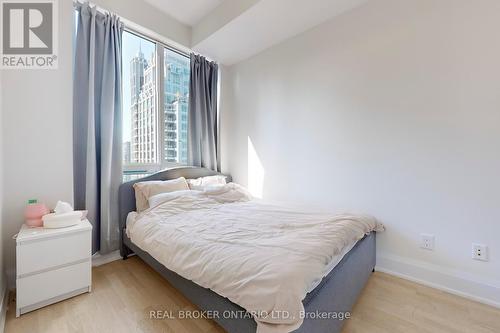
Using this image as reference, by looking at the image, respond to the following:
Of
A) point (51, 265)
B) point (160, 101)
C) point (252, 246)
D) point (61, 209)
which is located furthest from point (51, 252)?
point (160, 101)

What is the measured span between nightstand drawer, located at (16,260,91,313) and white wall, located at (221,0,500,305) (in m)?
2.23

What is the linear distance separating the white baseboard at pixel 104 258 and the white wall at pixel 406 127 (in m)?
2.09

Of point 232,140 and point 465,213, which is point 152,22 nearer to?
point 232,140

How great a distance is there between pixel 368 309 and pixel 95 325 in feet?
6.19

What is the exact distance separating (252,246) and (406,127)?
1786mm

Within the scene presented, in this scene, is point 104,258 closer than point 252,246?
No

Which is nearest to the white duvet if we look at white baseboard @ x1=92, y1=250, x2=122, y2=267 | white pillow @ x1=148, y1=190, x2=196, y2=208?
white pillow @ x1=148, y1=190, x2=196, y2=208

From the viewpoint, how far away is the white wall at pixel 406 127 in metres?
1.72

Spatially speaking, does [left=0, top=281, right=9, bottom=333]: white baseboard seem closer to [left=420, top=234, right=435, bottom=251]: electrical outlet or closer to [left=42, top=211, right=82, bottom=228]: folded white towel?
[left=42, top=211, right=82, bottom=228]: folded white towel

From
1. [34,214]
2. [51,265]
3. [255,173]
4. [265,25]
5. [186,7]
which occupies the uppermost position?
[186,7]

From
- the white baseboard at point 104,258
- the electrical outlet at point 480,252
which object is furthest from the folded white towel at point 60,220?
the electrical outlet at point 480,252

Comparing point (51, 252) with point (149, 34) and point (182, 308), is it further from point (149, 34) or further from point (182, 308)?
point (149, 34)

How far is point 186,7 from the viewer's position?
2771 mm

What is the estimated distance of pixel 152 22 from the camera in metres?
2.75
